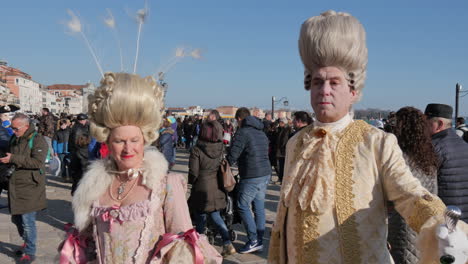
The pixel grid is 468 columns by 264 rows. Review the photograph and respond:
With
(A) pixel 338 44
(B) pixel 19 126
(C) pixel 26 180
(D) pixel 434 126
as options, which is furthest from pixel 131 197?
(B) pixel 19 126

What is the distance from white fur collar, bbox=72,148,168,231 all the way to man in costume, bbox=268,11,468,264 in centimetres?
71

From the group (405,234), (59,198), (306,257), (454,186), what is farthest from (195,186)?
(59,198)

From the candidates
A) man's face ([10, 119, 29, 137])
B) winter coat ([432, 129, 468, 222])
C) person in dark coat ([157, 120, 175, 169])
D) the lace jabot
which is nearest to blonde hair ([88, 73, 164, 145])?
the lace jabot

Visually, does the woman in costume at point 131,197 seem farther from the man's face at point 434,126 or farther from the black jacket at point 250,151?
the black jacket at point 250,151

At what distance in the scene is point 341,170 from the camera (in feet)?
5.69

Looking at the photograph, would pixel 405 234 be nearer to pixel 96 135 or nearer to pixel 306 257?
pixel 306 257

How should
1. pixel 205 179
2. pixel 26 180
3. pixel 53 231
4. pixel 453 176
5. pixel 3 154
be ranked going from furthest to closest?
pixel 53 231 < pixel 3 154 < pixel 205 179 < pixel 26 180 < pixel 453 176

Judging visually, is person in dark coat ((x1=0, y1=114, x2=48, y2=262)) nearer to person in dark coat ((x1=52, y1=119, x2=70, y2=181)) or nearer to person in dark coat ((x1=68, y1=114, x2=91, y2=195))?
person in dark coat ((x1=68, y1=114, x2=91, y2=195))

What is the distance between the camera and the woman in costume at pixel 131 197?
1.83 m

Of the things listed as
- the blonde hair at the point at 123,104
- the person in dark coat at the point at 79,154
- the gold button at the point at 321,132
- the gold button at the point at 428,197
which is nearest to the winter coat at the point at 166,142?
the person in dark coat at the point at 79,154

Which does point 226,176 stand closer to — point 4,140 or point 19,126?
point 19,126

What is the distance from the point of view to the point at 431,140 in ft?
10.5

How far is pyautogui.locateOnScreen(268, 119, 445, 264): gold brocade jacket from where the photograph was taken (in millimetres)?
1656

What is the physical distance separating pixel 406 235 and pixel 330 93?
6.14 feet
